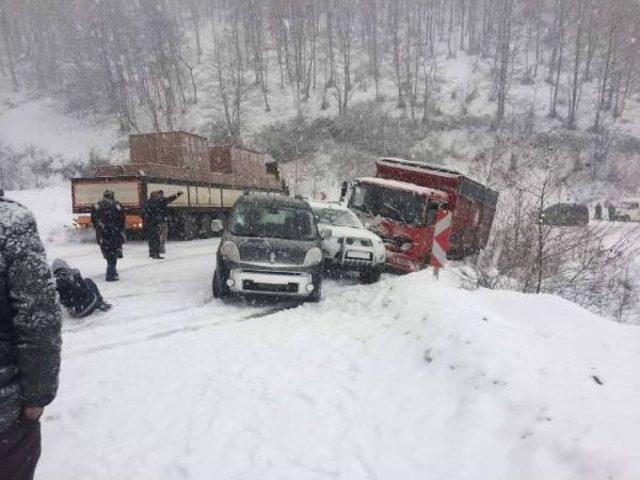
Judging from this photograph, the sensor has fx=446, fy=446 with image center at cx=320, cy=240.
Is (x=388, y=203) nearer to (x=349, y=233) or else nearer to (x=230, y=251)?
(x=349, y=233)

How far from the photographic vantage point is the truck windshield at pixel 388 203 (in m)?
11.1

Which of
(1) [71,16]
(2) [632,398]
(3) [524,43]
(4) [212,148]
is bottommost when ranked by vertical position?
(2) [632,398]

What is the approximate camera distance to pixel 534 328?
471cm

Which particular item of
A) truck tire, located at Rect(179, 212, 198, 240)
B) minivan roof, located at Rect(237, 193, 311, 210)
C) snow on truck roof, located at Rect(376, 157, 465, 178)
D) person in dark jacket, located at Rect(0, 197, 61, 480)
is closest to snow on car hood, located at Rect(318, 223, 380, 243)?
minivan roof, located at Rect(237, 193, 311, 210)

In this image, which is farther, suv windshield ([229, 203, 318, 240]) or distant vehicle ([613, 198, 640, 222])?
distant vehicle ([613, 198, 640, 222])

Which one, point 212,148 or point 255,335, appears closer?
point 255,335

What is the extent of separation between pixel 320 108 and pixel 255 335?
37.9m

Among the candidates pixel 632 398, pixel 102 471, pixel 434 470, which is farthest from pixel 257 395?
pixel 632 398

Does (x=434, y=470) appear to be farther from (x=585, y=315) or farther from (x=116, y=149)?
(x=116, y=149)

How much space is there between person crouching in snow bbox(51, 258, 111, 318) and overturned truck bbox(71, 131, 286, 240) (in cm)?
803

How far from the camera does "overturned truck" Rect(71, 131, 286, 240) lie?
1427 cm

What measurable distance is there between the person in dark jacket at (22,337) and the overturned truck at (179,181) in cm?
1309

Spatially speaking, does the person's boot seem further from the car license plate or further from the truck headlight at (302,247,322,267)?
the car license plate

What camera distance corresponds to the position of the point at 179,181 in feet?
53.2
